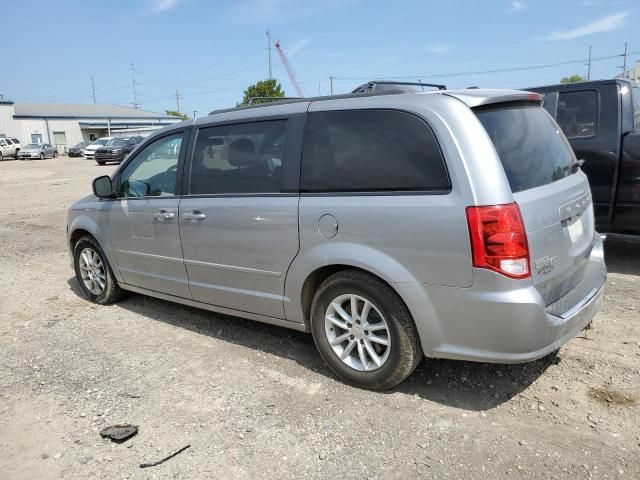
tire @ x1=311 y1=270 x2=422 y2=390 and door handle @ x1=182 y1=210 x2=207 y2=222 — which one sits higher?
door handle @ x1=182 y1=210 x2=207 y2=222

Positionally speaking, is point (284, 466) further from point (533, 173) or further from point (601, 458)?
point (533, 173)

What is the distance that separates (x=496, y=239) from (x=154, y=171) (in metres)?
3.06

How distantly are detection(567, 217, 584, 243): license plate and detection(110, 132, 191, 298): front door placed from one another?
2.85 m

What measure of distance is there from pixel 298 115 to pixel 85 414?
2360 millimetres

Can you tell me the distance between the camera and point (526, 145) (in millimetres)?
3201

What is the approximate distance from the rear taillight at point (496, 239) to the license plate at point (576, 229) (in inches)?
25.1

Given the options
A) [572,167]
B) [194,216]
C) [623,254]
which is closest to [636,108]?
[623,254]

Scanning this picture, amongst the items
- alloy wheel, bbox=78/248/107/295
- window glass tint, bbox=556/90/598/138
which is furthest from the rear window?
alloy wheel, bbox=78/248/107/295

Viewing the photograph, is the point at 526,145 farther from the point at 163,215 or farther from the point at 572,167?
the point at 163,215

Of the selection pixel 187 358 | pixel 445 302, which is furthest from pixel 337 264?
pixel 187 358

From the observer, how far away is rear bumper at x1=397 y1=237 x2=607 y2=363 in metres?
2.79

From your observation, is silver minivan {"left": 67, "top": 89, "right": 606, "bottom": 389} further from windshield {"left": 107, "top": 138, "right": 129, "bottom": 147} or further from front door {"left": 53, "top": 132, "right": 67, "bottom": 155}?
front door {"left": 53, "top": 132, "right": 67, "bottom": 155}

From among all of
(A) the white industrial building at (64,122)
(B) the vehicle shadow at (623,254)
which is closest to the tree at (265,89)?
(A) the white industrial building at (64,122)

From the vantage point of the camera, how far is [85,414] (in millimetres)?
3344
